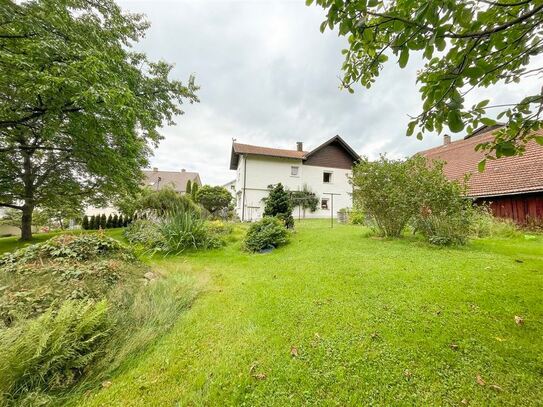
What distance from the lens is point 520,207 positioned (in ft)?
30.3

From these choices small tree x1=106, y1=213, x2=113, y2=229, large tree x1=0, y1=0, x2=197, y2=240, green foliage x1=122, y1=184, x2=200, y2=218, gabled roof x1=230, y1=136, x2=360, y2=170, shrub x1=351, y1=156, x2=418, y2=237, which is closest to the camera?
large tree x1=0, y1=0, x2=197, y2=240

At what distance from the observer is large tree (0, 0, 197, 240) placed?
4816mm

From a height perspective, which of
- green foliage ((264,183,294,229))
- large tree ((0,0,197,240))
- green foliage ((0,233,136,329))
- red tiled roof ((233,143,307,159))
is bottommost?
green foliage ((0,233,136,329))

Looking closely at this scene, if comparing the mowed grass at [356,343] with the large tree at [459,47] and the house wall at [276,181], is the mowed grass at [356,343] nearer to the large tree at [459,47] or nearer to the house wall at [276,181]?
the large tree at [459,47]

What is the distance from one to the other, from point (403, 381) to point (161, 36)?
10.2 meters

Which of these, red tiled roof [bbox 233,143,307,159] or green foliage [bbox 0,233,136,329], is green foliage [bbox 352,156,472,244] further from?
red tiled roof [bbox 233,143,307,159]

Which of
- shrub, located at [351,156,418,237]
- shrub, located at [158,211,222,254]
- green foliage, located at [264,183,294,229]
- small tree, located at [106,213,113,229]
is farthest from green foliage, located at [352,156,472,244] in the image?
small tree, located at [106,213,113,229]

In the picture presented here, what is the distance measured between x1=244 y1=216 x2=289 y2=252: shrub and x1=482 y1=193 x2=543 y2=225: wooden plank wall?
9690 millimetres

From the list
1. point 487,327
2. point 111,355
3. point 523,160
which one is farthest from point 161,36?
point 523,160

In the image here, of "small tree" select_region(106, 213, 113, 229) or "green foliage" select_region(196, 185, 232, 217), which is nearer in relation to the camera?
"small tree" select_region(106, 213, 113, 229)

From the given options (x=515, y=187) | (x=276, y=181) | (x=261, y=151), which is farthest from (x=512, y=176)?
(x=261, y=151)

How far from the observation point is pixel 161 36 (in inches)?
295

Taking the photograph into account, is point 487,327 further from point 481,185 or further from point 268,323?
point 481,185

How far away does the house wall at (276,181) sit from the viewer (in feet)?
60.7
